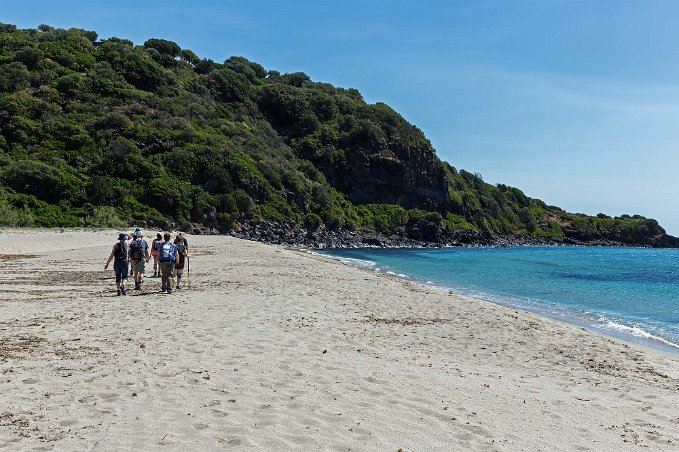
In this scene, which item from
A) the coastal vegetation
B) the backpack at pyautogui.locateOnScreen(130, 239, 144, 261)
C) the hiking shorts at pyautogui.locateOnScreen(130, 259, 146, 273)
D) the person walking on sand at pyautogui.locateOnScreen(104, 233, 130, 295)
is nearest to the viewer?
the person walking on sand at pyautogui.locateOnScreen(104, 233, 130, 295)

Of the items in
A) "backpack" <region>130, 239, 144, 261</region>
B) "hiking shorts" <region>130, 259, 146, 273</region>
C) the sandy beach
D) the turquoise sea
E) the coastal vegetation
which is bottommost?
the turquoise sea

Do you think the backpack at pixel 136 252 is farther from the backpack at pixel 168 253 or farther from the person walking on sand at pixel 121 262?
the person walking on sand at pixel 121 262

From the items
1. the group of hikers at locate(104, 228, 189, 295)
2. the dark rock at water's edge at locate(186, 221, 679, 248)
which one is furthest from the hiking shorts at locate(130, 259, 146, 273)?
the dark rock at water's edge at locate(186, 221, 679, 248)

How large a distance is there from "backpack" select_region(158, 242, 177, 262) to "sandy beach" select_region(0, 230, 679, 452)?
1073 mm

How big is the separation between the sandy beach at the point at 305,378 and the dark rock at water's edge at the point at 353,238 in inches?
1836

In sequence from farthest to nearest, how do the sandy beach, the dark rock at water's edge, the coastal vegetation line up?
1. the dark rock at water's edge
2. the coastal vegetation
3. the sandy beach

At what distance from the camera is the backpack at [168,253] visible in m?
15.1

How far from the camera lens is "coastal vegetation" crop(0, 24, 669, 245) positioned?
55.4m

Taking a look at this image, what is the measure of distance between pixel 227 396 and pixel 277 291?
10.2 meters

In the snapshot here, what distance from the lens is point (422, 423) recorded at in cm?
584

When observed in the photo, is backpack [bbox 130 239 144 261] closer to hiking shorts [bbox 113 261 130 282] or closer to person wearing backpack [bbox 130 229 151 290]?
person wearing backpack [bbox 130 229 151 290]

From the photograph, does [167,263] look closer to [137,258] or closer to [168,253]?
[168,253]

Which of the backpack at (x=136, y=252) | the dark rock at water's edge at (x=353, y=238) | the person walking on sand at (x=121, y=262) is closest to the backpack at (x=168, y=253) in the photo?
the backpack at (x=136, y=252)

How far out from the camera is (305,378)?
7266 mm
